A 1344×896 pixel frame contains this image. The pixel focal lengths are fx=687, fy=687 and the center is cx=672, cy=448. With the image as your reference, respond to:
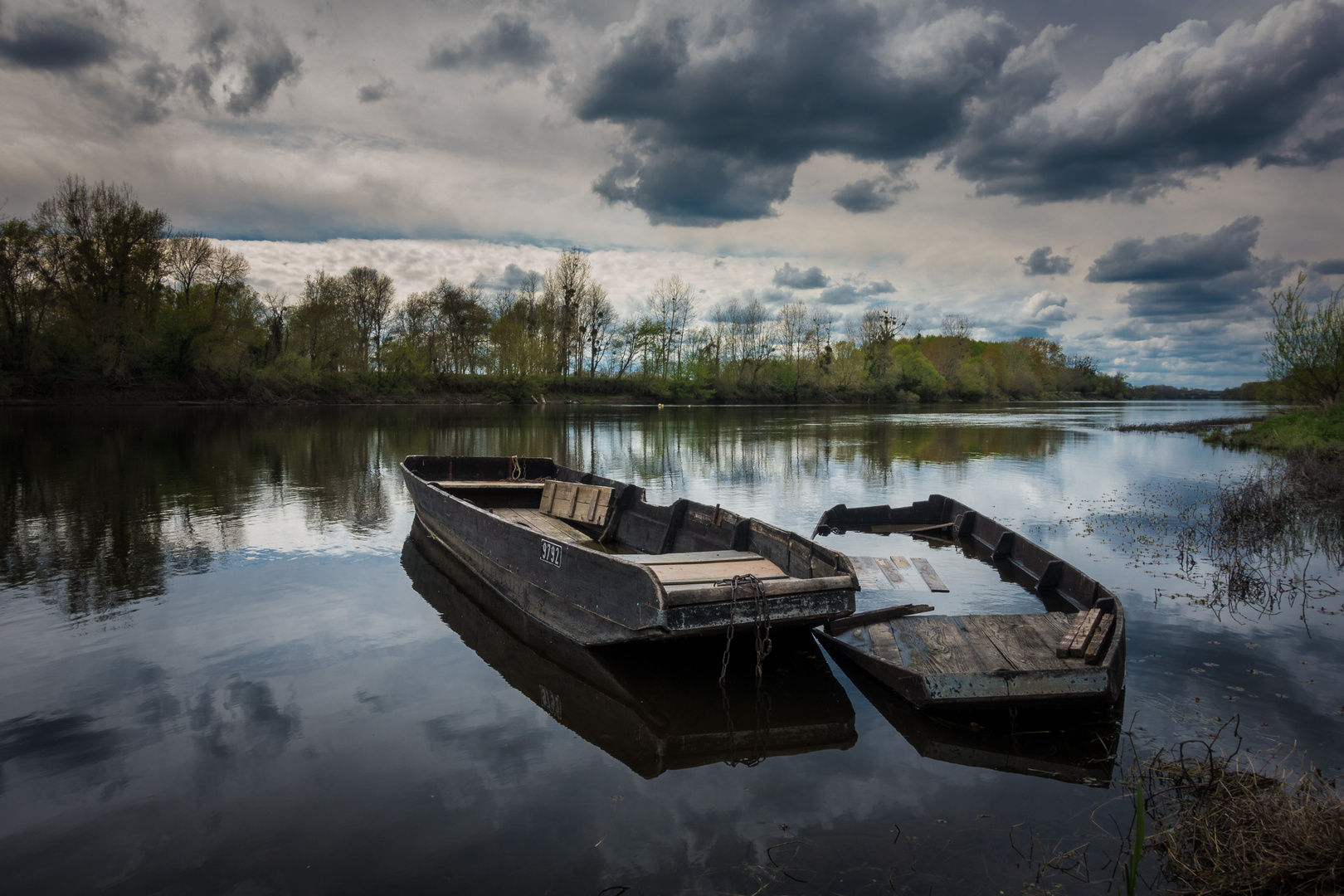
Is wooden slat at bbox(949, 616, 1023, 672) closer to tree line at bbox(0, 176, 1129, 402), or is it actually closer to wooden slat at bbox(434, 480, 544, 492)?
wooden slat at bbox(434, 480, 544, 492)

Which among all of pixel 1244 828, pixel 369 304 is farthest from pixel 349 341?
pixel 1244 828

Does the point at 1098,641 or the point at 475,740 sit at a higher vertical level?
the point at 1098,641

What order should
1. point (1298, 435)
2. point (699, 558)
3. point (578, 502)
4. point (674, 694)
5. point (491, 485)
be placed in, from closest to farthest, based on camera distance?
1. point (674, 694)
2. point (699, 558)
3. point (578, 502)
4. point (491, 485)
5. point (1298, 435)

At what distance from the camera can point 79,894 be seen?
339 cm

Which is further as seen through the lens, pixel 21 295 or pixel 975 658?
pixel 21 295

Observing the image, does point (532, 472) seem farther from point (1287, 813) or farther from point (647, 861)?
point (1287, 813)

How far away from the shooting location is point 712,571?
6.42 metres

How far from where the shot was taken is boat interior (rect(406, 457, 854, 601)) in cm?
618

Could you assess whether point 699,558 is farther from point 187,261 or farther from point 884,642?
point 187,261

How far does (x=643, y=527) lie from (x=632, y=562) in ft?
12.1

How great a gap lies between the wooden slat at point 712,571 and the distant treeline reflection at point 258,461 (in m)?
6.20

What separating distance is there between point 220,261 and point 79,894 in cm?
5291

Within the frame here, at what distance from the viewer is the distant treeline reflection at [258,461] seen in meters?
9.73

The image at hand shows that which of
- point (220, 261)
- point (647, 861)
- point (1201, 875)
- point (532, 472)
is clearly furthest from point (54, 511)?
point (220, 261)
